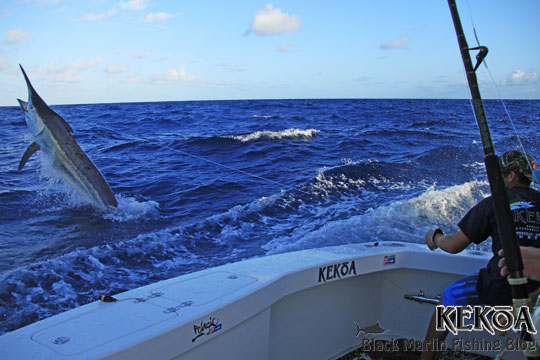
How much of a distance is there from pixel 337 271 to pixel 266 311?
65 centimetres

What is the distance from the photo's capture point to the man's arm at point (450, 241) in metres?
2.28

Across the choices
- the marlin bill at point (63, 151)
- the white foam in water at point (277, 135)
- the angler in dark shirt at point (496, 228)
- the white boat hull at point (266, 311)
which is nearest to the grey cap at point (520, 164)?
the angler in dark shirt at point (496, 228)

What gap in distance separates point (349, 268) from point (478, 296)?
0.81 m

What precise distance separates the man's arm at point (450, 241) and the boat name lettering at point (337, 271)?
0.57 meters

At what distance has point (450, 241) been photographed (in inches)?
91.7

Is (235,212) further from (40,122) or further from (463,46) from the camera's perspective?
(463,46)

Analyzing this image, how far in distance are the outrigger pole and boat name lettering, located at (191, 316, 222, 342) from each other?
1.23m

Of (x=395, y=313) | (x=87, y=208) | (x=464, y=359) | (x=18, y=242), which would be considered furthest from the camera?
(x=87, y=208)

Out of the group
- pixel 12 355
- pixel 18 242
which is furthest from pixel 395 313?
pixel 18 242

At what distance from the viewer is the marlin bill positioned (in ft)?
21.5

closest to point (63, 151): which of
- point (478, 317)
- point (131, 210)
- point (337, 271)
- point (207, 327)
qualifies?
point (131, 210)

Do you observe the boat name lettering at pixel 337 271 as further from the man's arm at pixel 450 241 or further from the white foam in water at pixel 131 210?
the white foam in water at pixel 131 210

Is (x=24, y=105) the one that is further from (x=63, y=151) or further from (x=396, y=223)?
(x=396, y=223)

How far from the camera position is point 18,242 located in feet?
18.5
